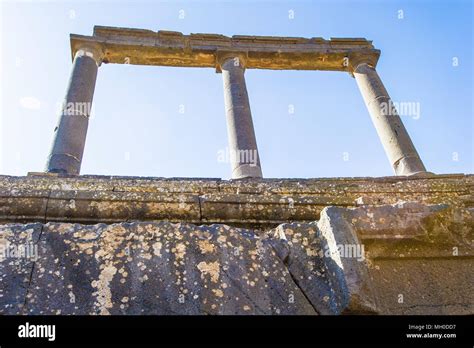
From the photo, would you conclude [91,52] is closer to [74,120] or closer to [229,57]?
[74,120]

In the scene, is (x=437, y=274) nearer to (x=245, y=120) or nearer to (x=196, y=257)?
(x=196, y=257)

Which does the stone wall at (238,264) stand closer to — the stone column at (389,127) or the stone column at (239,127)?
the stone column at (239,127)

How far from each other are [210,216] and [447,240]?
1724mm

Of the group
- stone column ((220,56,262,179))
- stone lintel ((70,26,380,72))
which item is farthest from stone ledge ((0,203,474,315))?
stone lintel ((70,26,380,72))

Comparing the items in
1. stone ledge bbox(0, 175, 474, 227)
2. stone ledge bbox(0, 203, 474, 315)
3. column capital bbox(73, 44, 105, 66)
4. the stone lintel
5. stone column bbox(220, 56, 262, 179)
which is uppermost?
the stone lintel

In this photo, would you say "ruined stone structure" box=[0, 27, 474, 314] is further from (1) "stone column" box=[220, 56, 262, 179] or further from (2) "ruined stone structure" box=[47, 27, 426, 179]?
(2) "ruined stone structure" box=[47, 27, 426, 179]

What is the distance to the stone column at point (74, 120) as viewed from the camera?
9984 mm

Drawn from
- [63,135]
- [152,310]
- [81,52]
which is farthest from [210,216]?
[81,52]

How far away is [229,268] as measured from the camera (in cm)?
256

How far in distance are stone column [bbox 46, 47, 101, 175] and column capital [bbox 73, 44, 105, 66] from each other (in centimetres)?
17

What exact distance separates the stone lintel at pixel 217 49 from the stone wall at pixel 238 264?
12.9m

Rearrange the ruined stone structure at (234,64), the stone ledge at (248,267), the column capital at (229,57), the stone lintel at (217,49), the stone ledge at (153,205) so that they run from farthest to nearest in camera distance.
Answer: the stone lintel at (217,49) → the column capital at (229,57) → the ruined stone structure at (234,64) → the stone ledge at (153,205) → the stone ledge at (248,267)

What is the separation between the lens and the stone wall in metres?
2.31

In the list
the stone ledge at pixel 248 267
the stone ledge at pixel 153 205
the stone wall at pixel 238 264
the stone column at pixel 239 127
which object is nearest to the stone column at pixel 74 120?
the stone column at pixel 239 127
